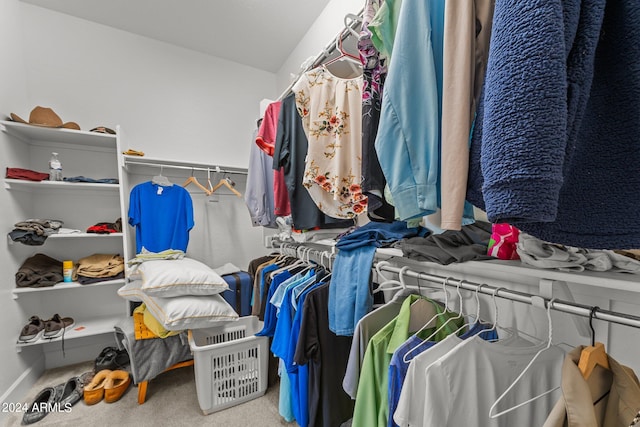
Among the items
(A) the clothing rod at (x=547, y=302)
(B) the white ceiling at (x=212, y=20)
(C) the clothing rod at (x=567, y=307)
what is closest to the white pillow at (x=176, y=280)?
(A) the clothing rod at (x=547, y=302)

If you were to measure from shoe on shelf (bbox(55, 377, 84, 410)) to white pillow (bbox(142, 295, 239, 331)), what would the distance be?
28.0 inches

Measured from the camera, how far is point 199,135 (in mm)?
2586

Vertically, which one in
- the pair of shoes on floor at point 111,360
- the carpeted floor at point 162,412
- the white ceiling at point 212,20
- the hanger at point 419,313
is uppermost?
the white ceiling at point 212,20

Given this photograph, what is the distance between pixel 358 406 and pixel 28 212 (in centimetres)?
257

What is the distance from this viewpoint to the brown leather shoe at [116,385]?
1.66 m

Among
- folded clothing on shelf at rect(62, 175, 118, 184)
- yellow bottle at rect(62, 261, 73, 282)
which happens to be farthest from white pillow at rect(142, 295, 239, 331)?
folded clothing on shelf at rect(62, 175, 118, 184)

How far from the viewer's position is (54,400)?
1.63 metres

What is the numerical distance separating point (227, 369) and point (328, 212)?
1.22 metres

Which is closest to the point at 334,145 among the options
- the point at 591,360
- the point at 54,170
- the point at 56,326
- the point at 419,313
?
the point at 419,313

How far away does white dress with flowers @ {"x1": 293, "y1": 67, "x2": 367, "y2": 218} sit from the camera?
1052 mm

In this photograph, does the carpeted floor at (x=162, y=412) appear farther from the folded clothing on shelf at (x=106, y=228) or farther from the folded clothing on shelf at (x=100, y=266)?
the folded clothing on shelf at (x=106, y=228)

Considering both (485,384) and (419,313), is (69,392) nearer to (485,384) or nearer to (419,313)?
(419,313)

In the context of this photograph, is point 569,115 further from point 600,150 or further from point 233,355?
point 233,355

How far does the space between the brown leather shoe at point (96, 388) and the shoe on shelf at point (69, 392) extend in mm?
61
